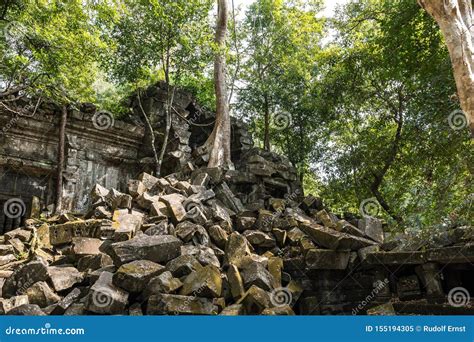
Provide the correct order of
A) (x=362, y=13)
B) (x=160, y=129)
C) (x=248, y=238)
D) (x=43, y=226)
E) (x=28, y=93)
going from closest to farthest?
(x=248, y=238) < (x=43, y=226) < (x=28, y=93) < (x=362, y=13) < (x=160, y=129)

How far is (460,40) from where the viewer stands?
4.94 metres

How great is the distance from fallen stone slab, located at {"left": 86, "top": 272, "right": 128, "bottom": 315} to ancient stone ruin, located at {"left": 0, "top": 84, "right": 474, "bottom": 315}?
0.02m

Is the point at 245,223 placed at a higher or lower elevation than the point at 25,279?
higher

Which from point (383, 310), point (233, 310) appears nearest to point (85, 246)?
point (233, 310)

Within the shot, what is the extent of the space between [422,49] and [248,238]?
21.6 ft

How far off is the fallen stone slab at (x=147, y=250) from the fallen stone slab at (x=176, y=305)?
92cm

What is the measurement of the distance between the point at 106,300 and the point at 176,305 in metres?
0.93

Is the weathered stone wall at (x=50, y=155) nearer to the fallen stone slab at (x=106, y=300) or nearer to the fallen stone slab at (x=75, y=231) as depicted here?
the fallen stone slab at (x=75, y=231)

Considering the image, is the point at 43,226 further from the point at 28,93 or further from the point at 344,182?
the point at 344,182

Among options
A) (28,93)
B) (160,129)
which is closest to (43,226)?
(28,93)

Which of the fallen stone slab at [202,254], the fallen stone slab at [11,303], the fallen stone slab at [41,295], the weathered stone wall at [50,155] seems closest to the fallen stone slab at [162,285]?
the fallen stone slab at [202,254]

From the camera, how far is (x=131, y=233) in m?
6.45

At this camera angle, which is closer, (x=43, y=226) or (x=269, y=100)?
(x=43, y=226)

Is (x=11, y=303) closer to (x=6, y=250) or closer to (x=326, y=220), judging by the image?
(x=6, y=250)
